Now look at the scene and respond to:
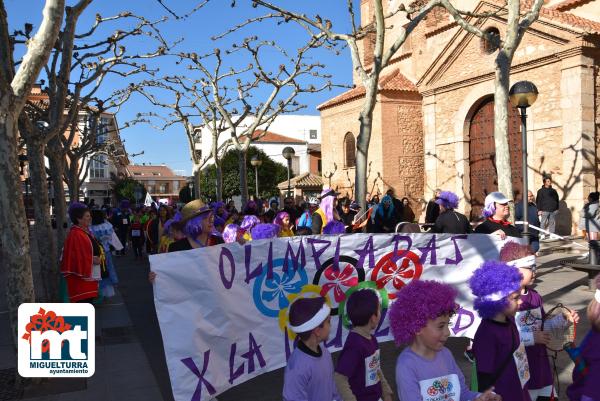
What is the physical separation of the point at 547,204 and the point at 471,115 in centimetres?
693

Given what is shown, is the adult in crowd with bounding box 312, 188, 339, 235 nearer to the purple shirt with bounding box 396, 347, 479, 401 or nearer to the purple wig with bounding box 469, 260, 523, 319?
the purple wig with bounding box 469, 260, 523, 319

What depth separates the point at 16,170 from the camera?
531cm

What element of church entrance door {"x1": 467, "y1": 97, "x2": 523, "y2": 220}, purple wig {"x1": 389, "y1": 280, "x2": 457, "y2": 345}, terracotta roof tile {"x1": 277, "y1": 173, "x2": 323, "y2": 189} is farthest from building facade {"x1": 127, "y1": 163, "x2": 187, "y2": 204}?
purple wig {"x1": 389, "y1": 280, "x2": 457, "y2": 345}

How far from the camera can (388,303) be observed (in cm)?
536

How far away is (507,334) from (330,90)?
20.3 metres

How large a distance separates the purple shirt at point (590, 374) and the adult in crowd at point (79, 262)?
18.6 feet

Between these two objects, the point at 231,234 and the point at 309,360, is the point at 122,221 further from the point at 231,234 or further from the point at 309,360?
the point at 309,360

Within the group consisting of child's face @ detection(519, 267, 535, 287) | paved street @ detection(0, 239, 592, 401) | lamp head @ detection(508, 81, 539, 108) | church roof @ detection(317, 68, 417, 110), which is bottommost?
paved street @ detection(0, 239, 592, 401)

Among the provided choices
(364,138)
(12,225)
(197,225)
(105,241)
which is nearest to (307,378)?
(197,225)

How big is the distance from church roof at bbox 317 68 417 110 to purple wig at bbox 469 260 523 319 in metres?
23.3

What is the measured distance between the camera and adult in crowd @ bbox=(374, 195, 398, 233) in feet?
36.7

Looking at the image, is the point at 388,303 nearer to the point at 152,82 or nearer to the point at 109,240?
the point at 109,240
